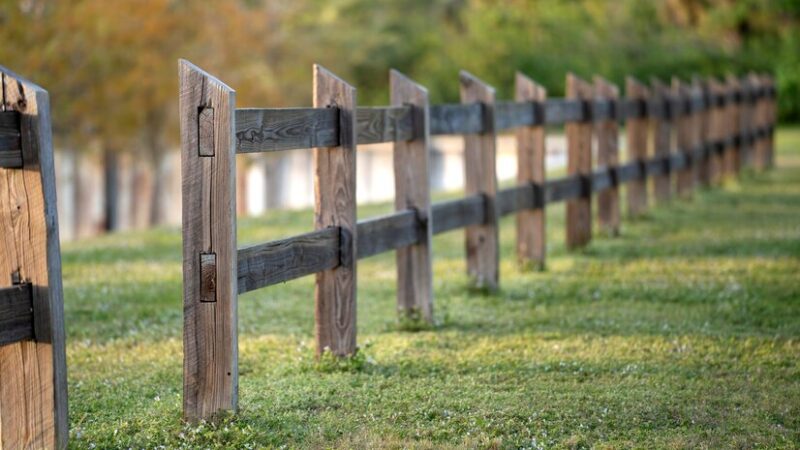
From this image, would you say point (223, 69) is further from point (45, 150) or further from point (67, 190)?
point (45, 150)

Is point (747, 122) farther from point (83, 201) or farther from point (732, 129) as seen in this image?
point (83, 201)

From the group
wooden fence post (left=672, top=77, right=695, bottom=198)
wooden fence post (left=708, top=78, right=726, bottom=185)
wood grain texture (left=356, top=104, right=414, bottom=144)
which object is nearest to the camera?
wood grain texture (left=356, top=104, right=414, bottom=144)

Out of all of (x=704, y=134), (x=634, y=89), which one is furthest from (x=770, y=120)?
(x=634, y=89)

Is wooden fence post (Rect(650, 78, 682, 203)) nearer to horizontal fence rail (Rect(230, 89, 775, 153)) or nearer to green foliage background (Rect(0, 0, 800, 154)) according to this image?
horizontal fence rail (Rect(230, 89, 775, 153))

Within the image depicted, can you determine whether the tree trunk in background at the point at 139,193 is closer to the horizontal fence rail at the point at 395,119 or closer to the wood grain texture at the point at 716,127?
the wood grain texture at the point at 716,127

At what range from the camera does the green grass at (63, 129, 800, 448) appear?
533 cm

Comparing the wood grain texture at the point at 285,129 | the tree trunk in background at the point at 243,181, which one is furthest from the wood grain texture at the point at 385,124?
the tree trunk in background at the point at 243,181

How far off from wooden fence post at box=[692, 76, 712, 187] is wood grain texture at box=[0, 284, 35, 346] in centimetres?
1403

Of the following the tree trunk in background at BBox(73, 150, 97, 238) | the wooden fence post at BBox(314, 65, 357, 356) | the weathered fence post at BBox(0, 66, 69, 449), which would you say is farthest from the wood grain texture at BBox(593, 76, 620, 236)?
the tree trunk in background at BBox(73, 150, 97, 238)

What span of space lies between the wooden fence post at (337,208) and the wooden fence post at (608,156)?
21.4ft

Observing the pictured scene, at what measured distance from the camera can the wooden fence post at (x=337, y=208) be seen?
6.58 meters

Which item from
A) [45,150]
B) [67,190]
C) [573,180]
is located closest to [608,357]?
[45,150]

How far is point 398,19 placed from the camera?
136 ft

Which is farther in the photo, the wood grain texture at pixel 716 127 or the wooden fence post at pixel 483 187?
the wood grain texture at pixel 716 127
